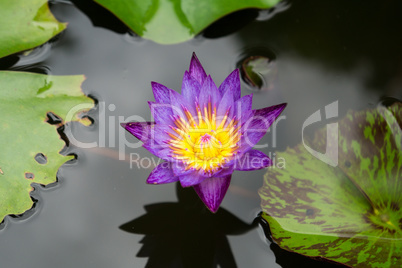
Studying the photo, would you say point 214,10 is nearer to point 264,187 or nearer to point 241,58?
point 241,58

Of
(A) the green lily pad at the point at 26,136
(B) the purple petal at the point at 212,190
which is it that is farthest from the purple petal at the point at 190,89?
(A) the green lily pad at the point at 26,136

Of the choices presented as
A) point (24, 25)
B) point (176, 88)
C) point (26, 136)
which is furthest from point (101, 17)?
point (26, 136)

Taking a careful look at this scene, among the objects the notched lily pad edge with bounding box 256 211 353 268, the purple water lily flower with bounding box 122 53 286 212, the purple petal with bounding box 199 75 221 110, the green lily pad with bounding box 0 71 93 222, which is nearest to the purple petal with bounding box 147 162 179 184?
the purple water lily flower with bounding box 122 53 286 212

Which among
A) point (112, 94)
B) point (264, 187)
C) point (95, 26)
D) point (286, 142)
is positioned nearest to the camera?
point (264, 187)

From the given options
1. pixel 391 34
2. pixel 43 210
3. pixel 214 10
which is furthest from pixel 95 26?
pixel 391 34

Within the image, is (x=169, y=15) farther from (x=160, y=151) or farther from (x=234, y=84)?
(x=160, y=151)

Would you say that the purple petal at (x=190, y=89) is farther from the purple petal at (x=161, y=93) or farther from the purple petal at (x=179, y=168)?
the purple petal at (x=179, y=168)
